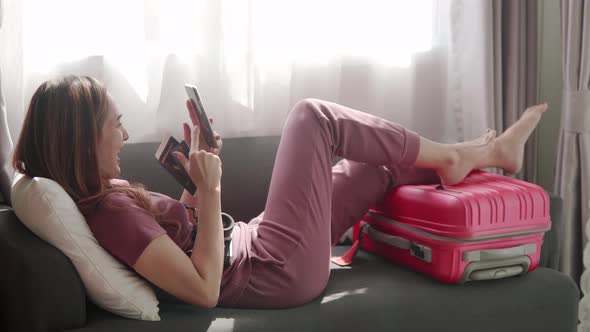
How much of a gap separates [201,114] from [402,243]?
2.25 feet

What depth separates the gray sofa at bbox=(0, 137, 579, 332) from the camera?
1326 millimetres

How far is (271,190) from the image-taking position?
175cm

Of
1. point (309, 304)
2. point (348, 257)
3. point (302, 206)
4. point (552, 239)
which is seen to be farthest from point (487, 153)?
point (309, 304)

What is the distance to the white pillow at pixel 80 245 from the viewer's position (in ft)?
4.51

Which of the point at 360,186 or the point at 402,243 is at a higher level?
the point at 360,186

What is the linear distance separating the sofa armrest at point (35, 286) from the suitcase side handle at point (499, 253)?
39.1 inches

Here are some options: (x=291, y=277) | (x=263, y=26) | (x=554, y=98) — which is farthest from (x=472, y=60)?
(x=291, y=277)

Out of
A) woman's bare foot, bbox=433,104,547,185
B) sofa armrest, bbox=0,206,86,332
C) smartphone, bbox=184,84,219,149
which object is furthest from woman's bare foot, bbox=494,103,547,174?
sofa armrest, bbox=0,206,86,332

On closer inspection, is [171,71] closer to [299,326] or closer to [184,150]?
[184,150]

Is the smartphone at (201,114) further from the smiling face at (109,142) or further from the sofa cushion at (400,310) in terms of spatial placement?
the sofa cushion at (400,310)

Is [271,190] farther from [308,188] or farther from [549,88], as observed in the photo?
[549,88]

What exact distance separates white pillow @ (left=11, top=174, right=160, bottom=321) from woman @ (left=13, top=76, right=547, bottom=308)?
0.12 ft

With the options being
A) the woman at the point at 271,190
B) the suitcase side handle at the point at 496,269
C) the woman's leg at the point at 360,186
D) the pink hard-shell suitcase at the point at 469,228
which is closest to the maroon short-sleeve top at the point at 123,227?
the woman at the point at 271,190

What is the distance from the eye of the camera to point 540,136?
2.69 meters
